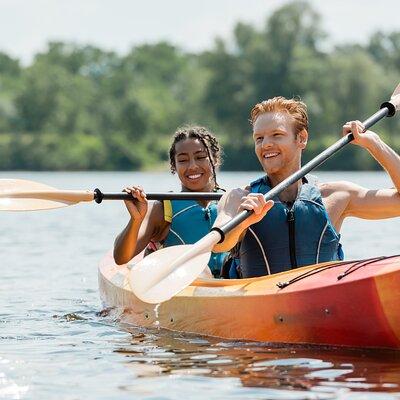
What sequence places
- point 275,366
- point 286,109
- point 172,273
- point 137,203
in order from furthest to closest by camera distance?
point 137,203 → point 286,109 → point 172,273 → point 275,366

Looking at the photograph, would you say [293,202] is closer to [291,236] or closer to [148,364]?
[291,236]

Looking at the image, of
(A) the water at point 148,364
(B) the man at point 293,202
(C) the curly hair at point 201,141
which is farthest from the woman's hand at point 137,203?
(B) the man at point 293,202

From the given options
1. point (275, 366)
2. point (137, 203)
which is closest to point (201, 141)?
point (137, 203)

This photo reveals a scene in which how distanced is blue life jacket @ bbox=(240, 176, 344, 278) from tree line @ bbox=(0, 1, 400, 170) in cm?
3347

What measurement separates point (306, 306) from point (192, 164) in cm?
171

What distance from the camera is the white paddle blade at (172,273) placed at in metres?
5.42

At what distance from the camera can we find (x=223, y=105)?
160ft

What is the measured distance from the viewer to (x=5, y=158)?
5103 cm

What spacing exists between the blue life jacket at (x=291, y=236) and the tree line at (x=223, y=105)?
33.5 meters

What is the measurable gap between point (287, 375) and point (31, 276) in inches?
221

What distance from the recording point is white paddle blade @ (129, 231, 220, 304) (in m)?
5.42

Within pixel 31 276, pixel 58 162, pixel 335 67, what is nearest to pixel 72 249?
pixel 31 276

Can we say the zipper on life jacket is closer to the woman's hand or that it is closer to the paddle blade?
the woman's hand

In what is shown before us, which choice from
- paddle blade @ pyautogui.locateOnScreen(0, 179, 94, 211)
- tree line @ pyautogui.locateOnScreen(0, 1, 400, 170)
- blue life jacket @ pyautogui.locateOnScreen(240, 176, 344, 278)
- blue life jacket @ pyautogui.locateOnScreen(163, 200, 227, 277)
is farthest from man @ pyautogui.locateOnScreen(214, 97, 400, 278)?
tree line @ pyautogui.locateOnScreen(0, 1, 400, 170)
